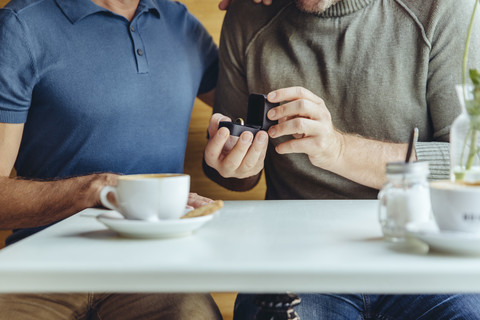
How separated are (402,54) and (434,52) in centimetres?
8

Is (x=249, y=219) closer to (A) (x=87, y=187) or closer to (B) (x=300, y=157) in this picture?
(A) (x=87, y=187)

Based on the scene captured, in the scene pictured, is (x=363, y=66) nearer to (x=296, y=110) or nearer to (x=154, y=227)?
(x=296, y=110)

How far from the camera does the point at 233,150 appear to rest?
1072mm

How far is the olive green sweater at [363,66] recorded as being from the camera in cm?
129

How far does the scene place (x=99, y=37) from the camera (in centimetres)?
135

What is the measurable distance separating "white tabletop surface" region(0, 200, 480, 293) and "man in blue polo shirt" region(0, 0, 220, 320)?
461 mm

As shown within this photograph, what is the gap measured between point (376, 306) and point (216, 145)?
45 centimetres

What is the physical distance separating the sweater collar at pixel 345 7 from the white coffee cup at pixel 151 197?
2.68 feet

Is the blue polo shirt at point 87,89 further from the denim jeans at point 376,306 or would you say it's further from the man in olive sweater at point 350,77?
the denim jeans at point 376,306

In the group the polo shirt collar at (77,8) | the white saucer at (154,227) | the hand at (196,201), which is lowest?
the hand at (196,201)

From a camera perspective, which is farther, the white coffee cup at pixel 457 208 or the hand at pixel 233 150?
the hand at pixel 233 150

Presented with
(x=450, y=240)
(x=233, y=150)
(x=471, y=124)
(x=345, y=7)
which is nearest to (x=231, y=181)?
(x=233, y=150)

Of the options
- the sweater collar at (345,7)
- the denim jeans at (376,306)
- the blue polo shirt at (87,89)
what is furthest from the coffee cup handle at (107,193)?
the sweater collar at (345,7)

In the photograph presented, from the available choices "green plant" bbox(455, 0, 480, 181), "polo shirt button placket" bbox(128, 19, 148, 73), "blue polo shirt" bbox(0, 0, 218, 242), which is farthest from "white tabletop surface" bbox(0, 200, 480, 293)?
"polo shirt button placket" bbox(128, 19, 148, 73)
